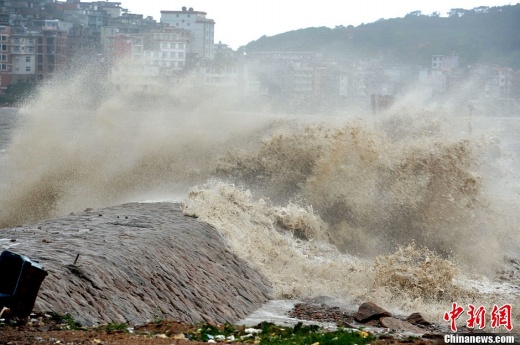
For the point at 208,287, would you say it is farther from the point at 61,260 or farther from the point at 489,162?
the point at 489,162

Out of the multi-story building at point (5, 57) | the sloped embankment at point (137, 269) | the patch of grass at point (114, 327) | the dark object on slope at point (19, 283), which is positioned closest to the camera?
the dark object on slope at point (19, 283)

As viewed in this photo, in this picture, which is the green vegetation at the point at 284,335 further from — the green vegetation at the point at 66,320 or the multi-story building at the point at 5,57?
the multi-story building at the point at 5,57

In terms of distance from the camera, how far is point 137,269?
12.8 m

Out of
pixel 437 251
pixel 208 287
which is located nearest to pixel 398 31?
pixel 437 251

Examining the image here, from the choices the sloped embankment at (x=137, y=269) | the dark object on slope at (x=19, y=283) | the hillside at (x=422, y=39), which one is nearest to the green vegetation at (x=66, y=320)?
the sloped embankment at (x=137, y=269)

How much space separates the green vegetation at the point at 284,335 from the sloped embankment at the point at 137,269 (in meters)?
1.53

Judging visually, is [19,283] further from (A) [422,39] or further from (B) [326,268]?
(A) [422,39]

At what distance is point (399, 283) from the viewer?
642 inches

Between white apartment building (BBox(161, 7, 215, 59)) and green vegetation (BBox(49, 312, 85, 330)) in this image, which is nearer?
green vegetation (BBox(49, 312, 85, 330))

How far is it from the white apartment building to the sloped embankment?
86.2 metres

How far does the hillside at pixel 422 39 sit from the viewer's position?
114 m

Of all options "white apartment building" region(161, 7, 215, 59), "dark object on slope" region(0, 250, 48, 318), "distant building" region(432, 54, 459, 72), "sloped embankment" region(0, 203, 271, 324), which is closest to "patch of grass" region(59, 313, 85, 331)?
"sloped embankment" region(0, 203, 271, 324)

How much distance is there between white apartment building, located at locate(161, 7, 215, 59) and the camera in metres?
105

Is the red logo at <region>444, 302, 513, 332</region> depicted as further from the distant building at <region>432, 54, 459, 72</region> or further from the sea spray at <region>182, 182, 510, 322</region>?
the distant building at <region>432, 54, 459, 72</region>
